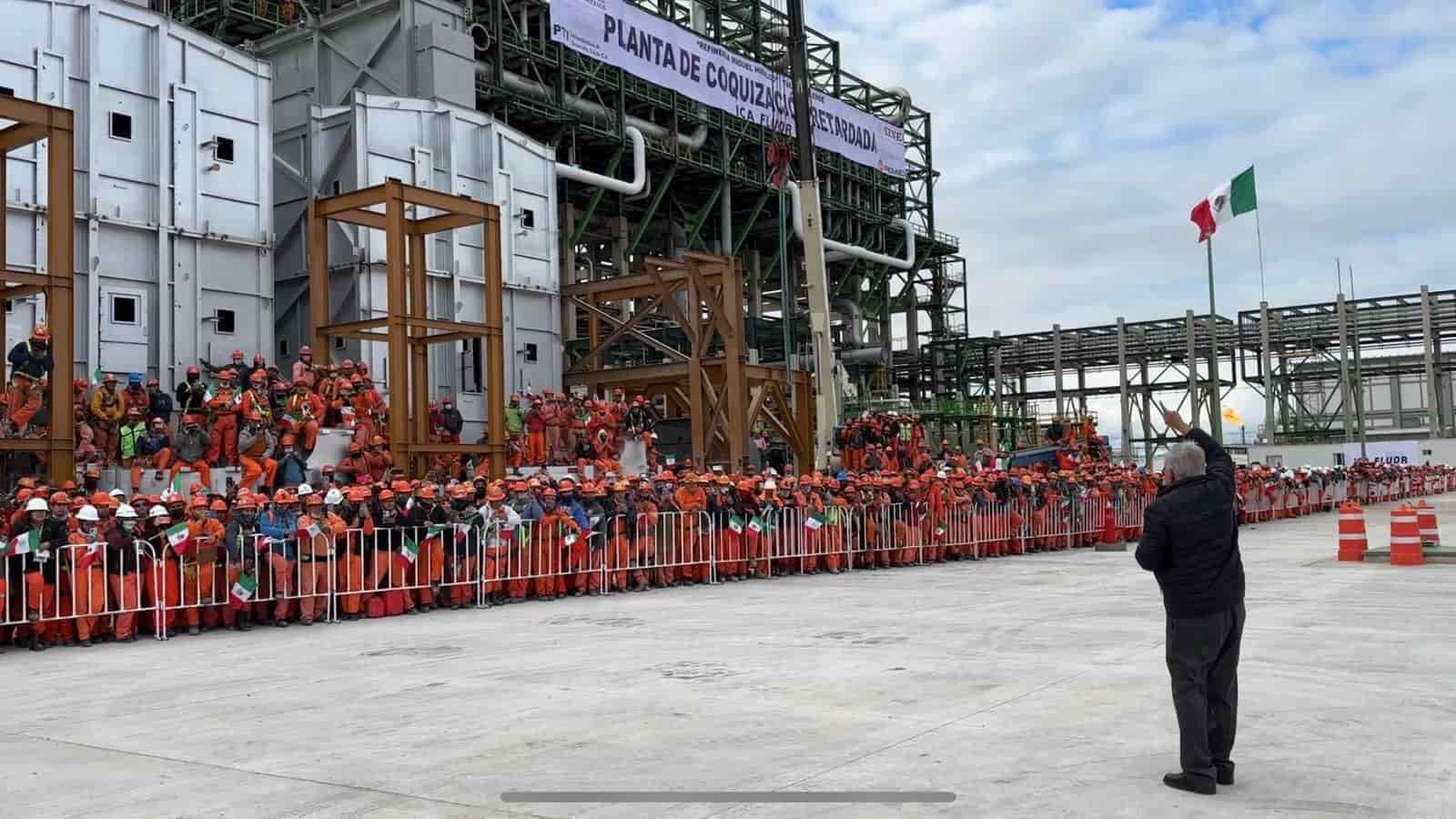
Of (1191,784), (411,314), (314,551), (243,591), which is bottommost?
(1191,784)

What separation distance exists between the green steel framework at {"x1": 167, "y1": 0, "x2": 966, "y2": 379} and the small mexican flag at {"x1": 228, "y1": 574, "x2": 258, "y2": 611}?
818 inches

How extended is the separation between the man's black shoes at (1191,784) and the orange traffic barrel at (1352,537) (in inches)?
615

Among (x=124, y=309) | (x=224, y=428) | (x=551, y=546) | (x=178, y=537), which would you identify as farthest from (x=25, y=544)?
(x=124, y=309)

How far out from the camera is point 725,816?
5.40 meters

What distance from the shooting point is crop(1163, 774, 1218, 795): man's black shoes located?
5.66 meters

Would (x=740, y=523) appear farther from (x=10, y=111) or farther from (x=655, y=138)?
(x=655, y=138)

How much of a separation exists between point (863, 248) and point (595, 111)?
18.3m

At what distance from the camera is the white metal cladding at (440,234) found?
91.9 ft

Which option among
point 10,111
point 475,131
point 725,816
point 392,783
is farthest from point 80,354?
point 725,816

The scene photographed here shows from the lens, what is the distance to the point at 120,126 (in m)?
23.7

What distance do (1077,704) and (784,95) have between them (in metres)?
39.3

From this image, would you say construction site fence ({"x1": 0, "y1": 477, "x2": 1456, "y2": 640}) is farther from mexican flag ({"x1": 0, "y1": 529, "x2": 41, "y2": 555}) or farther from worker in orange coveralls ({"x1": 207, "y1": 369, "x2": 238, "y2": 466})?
worker in orange coveralls ({"x1": 207, "y1": 369, "x2": 238, "y2": 466})

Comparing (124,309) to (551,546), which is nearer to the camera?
(551,546)

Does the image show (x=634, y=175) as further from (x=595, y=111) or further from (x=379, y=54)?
(x=379, y=54)
